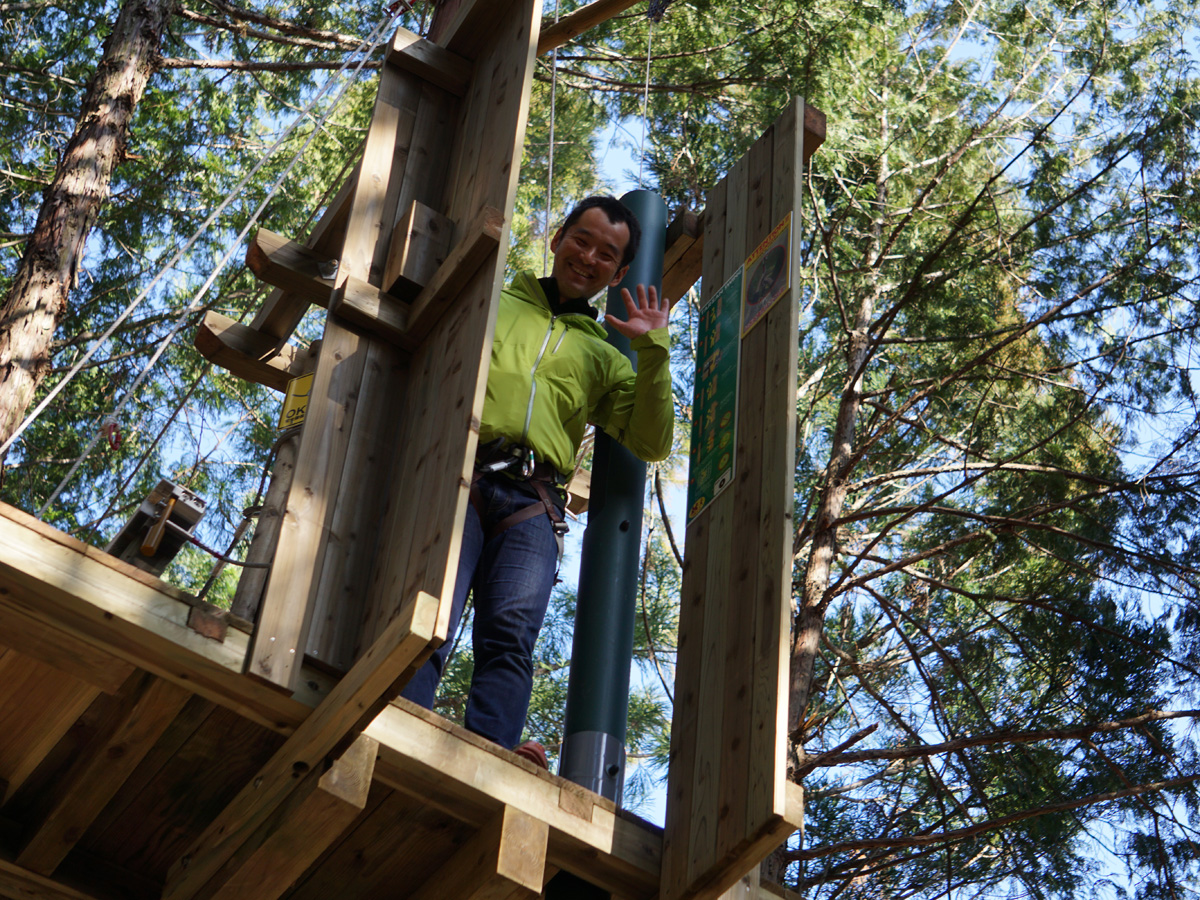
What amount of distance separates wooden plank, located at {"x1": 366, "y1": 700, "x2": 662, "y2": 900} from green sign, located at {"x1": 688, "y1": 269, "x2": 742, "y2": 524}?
0.96 meters

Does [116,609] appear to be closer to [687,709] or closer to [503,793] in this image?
[503,793]

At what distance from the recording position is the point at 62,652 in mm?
2678

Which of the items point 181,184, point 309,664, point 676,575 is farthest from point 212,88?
point 309,664

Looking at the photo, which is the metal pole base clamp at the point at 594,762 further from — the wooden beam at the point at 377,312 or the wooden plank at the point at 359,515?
the wooden beam at the point at 377,312

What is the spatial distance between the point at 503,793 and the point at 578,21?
3095 mm

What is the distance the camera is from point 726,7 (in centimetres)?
834

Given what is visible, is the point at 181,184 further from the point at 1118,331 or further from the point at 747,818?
the point at 747,818

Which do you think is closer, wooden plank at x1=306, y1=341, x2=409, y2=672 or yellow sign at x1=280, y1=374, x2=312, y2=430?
wooden plank at x1=306, y1=341, x2=409, y2=672

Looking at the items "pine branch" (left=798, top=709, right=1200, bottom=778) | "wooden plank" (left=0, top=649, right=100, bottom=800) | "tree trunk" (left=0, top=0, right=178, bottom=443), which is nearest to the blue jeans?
"wooden plank" (left=0, top=649, right=100, bottom=800)

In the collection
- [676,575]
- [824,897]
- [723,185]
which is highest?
[676,575]

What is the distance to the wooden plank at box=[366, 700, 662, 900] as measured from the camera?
277 centimetres

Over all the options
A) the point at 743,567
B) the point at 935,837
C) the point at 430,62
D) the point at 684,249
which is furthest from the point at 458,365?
the point at 935,837

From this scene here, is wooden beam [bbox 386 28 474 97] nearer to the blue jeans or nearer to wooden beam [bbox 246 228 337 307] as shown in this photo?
wooden beam [bbox 246 228 337 307]

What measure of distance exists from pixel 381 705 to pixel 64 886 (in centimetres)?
120
